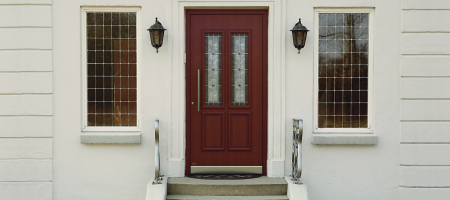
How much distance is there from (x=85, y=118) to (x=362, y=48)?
156 inches

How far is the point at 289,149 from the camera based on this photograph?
540 centimetres

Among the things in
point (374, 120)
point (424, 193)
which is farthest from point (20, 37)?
point (424, 193)

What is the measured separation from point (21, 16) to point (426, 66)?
544cm

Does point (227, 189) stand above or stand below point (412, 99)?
below

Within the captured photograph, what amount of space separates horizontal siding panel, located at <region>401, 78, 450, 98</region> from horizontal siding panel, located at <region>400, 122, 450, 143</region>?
1.24 ft

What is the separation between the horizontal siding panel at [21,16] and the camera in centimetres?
524

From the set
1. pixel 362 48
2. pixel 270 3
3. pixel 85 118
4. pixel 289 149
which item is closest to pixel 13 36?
pixel 85 118

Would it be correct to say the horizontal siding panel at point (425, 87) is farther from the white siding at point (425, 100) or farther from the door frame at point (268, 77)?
the door frame at point (268, 77)

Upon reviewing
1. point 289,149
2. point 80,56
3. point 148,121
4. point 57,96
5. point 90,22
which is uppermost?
point 90,22

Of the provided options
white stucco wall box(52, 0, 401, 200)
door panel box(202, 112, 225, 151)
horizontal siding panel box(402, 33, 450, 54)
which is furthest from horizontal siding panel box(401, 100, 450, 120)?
door panel box(202, 112, 225, 151)

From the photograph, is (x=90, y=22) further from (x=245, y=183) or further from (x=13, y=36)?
(x=245, y=183)

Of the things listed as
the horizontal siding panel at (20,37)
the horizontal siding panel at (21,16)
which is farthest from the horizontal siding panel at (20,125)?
the horizontal siding panel at (21,16)

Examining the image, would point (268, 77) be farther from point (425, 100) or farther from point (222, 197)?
point (425, 100)

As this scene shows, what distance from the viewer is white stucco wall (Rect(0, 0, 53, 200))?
17.2 feet
